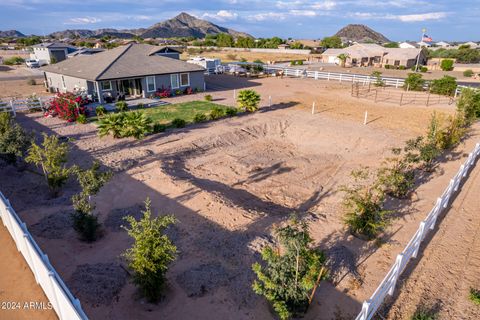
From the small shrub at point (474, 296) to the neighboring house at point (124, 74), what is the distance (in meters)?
26.3

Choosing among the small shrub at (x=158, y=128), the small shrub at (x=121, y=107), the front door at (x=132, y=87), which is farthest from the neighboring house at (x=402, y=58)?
the small shrub at (x=158, y=128)

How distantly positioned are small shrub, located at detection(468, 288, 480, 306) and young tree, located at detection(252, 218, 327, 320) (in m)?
3.70

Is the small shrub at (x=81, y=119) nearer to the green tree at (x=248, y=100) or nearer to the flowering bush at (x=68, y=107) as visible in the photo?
the flowering bush at (x=68, y=107)

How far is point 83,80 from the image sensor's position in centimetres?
2742

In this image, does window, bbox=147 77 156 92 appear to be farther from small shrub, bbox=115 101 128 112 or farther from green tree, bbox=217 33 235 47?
green tree, bbox=217 33 235 47

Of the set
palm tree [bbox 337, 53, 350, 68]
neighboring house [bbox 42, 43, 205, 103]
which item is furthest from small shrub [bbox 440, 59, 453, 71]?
neighboring house [bbox 42, 43, 205, 103]

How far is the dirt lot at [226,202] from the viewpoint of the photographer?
758cm

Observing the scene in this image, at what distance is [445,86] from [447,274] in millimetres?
29791

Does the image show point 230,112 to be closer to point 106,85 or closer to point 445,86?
point 106,85

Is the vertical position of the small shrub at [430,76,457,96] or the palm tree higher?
the palm tree

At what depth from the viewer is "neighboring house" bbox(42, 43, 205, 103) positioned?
89.2 ft

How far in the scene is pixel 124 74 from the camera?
2725cm

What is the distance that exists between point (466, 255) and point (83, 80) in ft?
93.9

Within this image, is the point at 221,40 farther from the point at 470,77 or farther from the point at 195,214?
the point at 195,214
